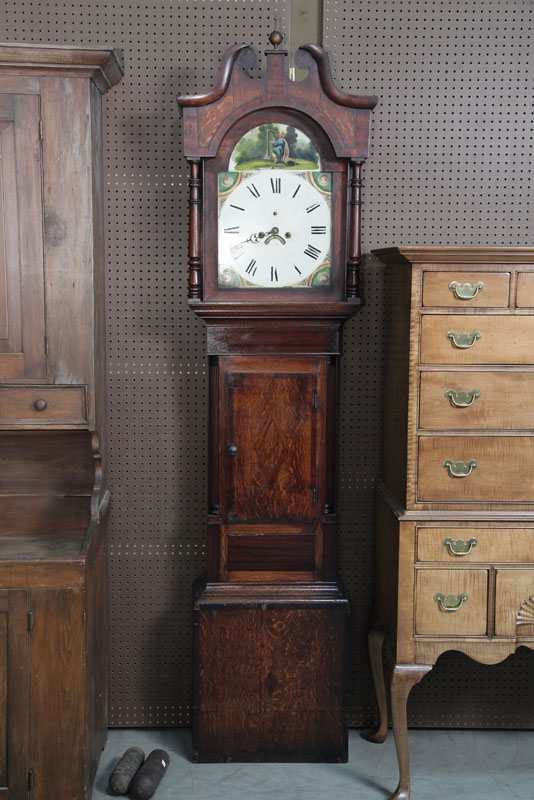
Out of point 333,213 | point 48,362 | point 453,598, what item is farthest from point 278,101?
point 453,598

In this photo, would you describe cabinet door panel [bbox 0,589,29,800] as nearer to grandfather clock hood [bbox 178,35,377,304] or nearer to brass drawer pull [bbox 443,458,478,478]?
grandfather clock hood [bbox 178,35,377,304]

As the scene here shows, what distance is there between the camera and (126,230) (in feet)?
10.6

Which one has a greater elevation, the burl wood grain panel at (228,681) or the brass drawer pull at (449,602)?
the brass drawer pull at (449,602)

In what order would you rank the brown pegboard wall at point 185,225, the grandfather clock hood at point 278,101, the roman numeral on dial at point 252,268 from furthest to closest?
the brown pegboard wall at point 185,225 < the roman numeral on dial at point 252,268 < the grandfather clock hood at point 278,101

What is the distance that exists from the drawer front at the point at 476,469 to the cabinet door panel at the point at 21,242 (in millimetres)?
1330

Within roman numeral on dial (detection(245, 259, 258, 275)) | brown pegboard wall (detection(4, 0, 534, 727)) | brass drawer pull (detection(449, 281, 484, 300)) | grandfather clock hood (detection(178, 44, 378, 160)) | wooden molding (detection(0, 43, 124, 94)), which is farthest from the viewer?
brown pegboard wall (detection(4, 0, 534, 727))

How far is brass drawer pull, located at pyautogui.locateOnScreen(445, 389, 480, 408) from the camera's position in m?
2.78

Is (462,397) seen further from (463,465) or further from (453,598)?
(453,598)

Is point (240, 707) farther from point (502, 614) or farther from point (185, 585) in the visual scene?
point (502, 614)

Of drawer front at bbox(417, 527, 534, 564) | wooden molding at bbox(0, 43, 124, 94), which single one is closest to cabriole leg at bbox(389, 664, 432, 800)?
drawer front at bbox(417, 527, 534, 564)

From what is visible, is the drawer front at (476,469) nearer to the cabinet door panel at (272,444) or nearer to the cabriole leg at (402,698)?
the cabinet door panel at (272,444)

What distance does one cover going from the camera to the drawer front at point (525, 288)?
9.01 feet

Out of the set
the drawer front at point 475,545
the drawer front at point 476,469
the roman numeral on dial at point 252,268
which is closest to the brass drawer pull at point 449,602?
the drawer front at point 475,545

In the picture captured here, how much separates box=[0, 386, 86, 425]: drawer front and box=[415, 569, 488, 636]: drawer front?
128 centimetres
